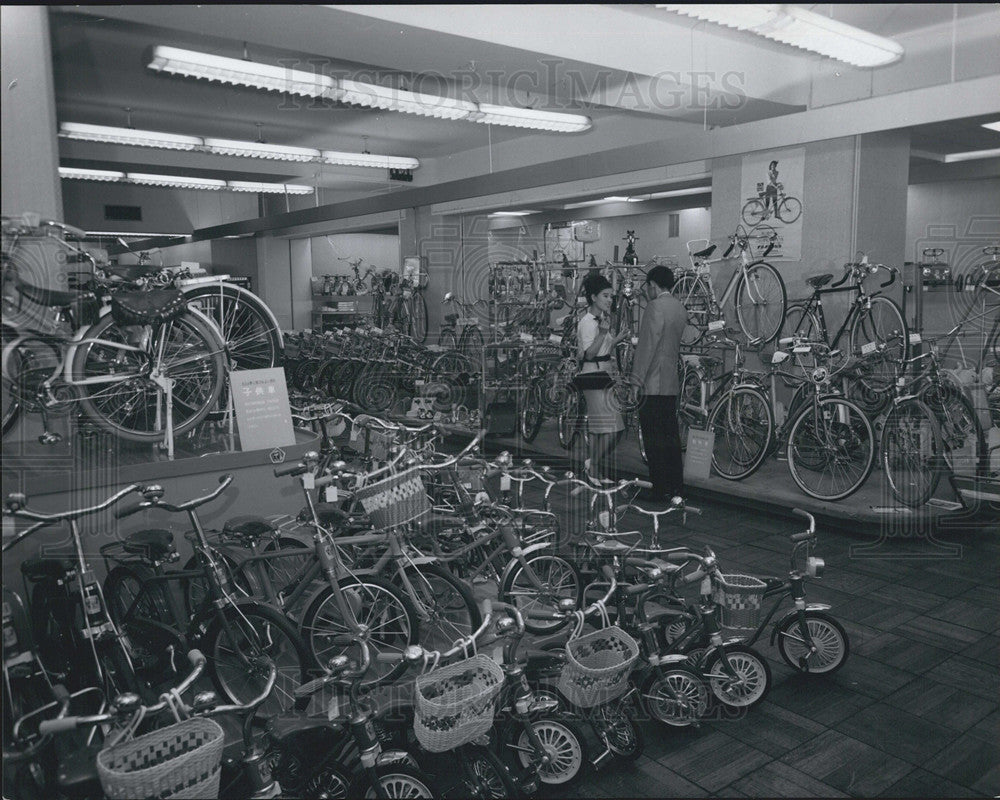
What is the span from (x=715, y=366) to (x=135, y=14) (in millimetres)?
5227

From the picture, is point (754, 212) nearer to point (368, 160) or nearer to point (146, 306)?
point (368, 160)

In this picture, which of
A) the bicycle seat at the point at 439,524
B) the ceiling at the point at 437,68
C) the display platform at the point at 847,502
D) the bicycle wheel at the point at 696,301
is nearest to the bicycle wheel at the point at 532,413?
the display platform at the point at 847,502

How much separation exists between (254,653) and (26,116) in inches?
79.6

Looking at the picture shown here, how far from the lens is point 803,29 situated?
15.2ft

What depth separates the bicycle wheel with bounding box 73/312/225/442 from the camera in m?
3.43

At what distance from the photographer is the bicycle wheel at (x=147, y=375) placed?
343 cm

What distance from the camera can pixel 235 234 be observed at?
33.9 feet

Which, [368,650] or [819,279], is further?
[819,279]

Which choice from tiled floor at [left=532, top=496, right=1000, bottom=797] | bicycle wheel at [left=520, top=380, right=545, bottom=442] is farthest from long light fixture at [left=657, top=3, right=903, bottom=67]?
bicycle wheel at [left=520, top=380, right=545, bottom=442]

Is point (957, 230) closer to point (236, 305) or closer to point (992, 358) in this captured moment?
point (992, 358)

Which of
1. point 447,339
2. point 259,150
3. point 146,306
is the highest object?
point 259,150

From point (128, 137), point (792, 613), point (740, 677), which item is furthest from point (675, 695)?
point (128, 137)

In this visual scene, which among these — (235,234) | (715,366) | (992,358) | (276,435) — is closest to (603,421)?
(715,366)

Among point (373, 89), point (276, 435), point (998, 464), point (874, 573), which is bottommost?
point (874, 573)
